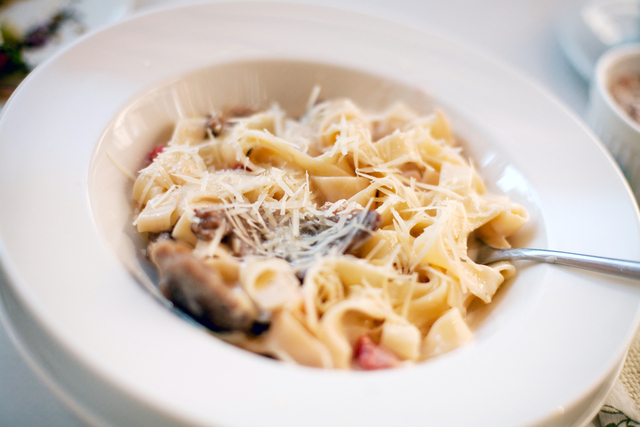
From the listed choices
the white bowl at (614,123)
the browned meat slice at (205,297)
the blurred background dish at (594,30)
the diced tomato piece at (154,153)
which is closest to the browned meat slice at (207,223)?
the browned meat slice at (205,297)

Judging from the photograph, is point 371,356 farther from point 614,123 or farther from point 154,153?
point 614,123

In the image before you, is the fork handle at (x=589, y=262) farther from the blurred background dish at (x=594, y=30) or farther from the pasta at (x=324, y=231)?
the blurred background dish at (x=594, y=30)

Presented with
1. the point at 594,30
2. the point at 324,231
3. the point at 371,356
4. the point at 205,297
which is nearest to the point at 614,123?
the point at 594,30

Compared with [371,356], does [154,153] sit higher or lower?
higher

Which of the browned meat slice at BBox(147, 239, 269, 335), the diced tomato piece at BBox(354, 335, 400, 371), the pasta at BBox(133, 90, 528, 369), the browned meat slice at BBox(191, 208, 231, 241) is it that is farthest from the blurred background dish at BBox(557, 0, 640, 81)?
the browned meat slice at BBox(147, 239, 269, 335)

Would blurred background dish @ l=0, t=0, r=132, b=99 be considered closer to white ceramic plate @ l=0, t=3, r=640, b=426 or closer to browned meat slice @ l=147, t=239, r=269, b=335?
white ceramic plate @ l=0, t=3, r=640, b=426

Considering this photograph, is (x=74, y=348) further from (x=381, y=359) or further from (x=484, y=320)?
(x=484, y=320)
